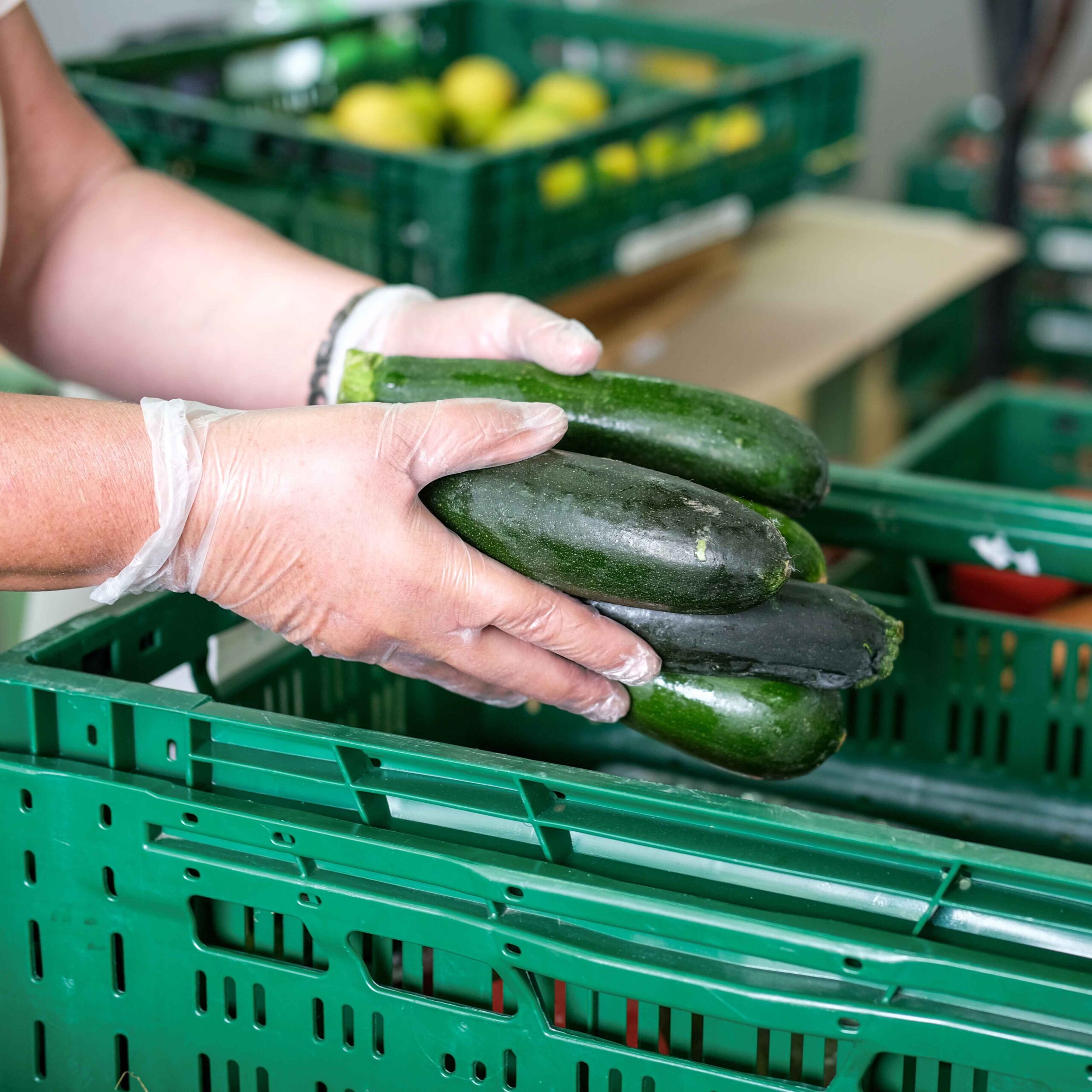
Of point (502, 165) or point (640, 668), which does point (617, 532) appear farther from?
point (502, 165)

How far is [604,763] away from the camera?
1292 mm

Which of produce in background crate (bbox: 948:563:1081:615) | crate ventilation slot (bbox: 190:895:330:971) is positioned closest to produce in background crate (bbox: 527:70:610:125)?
produce in background crate (bbox: 948:563:1081:615)

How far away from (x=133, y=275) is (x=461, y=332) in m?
0.33

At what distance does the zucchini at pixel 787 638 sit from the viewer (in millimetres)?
937

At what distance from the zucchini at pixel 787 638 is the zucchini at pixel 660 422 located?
0.09 m

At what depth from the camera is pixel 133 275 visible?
124 centimetres

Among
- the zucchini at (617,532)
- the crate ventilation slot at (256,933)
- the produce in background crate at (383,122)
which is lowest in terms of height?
the crate ventilation slot at (256,933)

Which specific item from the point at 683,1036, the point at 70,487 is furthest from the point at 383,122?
the point at 683,1036

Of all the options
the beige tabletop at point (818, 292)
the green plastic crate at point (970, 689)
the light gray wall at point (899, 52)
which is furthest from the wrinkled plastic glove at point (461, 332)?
the light gray wall at point (899, 52)

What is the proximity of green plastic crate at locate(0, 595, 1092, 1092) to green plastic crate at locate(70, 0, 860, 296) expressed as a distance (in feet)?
3.31

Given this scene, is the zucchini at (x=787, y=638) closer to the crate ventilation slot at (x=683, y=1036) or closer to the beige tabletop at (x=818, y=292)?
the crate ventilation slot at (x=683, y=1036)

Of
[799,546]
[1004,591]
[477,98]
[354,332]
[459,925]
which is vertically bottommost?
[1004,591]

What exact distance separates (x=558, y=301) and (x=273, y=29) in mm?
720

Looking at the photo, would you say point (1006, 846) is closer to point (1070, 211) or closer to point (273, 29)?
point (273, 29)
